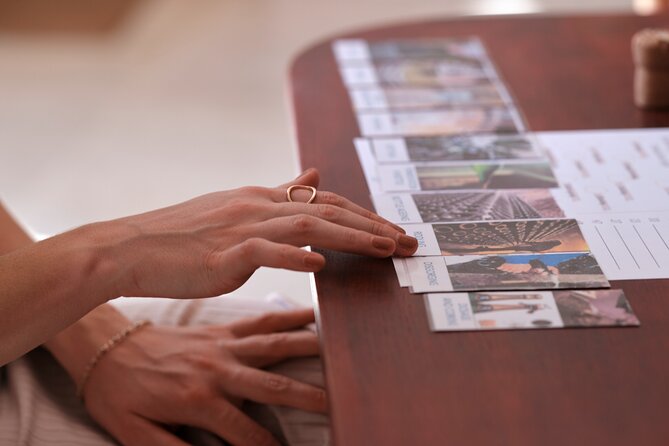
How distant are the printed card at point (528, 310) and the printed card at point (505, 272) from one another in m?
0.01

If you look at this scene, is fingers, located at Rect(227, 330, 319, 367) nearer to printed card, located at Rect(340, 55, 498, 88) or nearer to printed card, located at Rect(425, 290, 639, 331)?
printed card, located at Rect(425, 290, 639, 331)

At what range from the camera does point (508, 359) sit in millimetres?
816

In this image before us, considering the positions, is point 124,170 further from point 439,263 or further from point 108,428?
point 439,263

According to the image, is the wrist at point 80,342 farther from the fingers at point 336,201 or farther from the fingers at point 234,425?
the fingers at point 336,201

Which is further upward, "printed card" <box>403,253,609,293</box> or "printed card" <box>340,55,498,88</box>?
"printed card" <box>340,55,498,88</box>

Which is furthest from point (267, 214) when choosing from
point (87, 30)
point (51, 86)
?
point (87, 30)

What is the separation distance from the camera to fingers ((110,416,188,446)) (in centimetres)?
107

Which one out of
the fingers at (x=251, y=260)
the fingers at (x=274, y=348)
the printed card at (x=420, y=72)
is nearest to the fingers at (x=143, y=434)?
the fingers at (x=274, y=348)

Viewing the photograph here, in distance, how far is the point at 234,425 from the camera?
105cm

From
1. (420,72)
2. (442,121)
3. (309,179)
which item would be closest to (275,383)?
(309,179)

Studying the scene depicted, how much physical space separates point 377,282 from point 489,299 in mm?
109

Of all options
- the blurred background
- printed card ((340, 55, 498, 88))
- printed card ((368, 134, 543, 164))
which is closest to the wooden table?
printed card ((368, 134, 543, 164))

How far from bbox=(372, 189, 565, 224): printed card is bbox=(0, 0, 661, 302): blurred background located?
1.06 metres

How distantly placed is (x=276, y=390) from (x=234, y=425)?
62 mm
